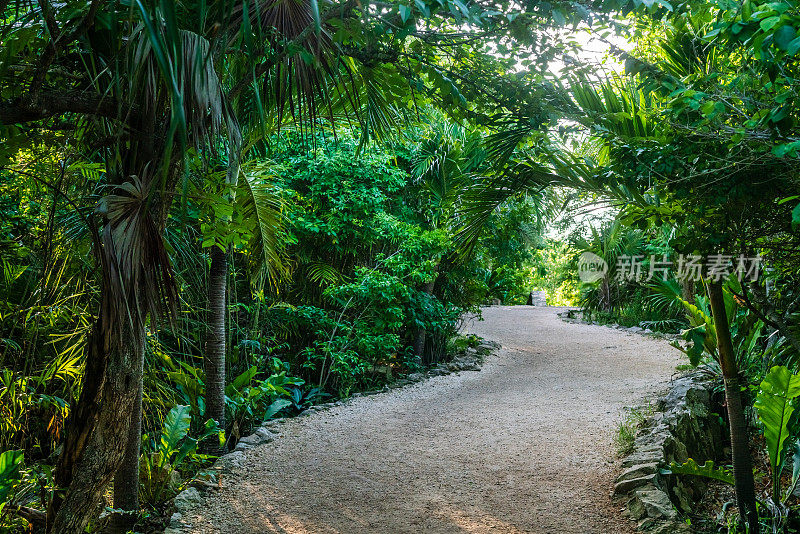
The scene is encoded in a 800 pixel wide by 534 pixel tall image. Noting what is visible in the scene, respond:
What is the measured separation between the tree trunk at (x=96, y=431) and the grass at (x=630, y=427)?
3708mm

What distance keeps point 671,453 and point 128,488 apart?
156 inches

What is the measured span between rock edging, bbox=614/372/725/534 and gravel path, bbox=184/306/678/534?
166 millimetres

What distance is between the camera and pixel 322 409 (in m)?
Result: 6.41

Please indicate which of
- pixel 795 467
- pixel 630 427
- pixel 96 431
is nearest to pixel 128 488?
pixel 96 431

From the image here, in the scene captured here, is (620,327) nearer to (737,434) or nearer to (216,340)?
(737,434)

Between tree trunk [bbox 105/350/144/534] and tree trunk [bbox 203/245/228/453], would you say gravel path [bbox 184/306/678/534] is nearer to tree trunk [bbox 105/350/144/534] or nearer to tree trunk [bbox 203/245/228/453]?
tree trunk [bbox 105/350/144/534]

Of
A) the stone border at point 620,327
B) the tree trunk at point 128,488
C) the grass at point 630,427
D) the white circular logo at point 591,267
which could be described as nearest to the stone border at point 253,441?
the tree trunk at point 128,488

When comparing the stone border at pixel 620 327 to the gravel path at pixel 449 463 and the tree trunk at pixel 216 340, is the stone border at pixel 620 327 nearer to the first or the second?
the gravel path at pixel 449 463

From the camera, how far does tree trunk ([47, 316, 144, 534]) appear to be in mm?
2623

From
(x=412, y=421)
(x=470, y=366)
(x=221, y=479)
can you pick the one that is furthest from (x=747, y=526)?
(x=470, y=366)

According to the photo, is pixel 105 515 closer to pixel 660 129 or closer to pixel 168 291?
pixel 168 291

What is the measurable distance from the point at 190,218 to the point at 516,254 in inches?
246

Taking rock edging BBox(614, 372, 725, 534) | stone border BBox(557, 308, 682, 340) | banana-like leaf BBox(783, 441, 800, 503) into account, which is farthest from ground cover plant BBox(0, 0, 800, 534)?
stone border BBox(557, 308, 682, 340)

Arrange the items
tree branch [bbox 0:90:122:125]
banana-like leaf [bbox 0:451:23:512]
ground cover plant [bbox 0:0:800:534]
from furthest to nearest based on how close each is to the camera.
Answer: banana-like leaf [bbox 0:451:23:512] → ground cover plant [bbox 0:0:800:534] → tree branch [bbox 0:90:122:125]
